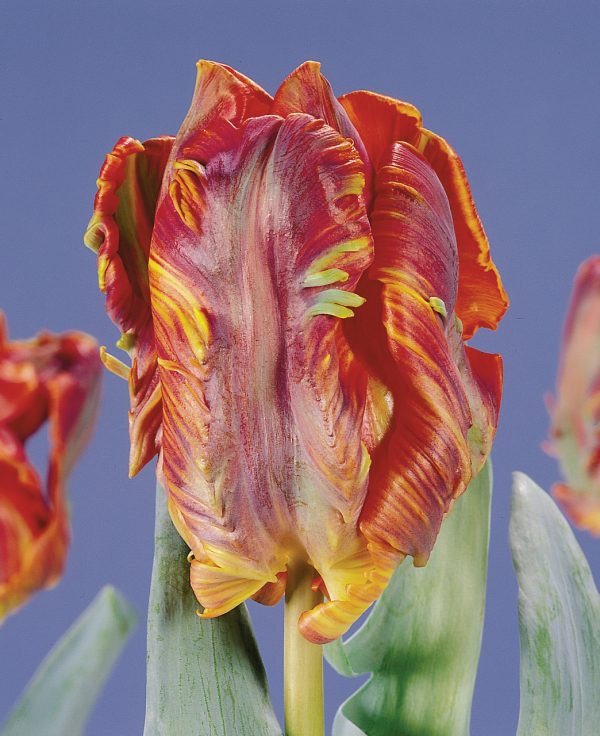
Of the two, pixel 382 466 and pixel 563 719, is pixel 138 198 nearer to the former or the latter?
pixel 382 466

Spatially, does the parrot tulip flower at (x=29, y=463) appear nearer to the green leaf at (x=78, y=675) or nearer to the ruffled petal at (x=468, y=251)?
the green leaf at (x=78, y=675)

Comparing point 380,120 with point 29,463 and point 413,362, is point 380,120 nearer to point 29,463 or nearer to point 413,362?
point 413,362

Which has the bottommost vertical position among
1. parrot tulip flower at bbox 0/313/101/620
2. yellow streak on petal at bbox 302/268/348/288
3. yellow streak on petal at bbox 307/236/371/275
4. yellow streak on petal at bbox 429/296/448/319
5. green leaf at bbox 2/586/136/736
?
green leaf at bbox 2/586/136/736

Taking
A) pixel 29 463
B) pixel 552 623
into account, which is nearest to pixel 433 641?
pixel 552 623

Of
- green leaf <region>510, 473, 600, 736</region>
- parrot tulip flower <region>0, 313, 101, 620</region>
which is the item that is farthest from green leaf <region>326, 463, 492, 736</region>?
parrot tulip flower <region>0, 313, 101, 620</region>

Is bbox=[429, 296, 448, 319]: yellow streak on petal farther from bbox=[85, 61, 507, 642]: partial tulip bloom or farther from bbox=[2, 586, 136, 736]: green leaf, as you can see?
bbox=[2, 586, 136, 736]: green leaf
